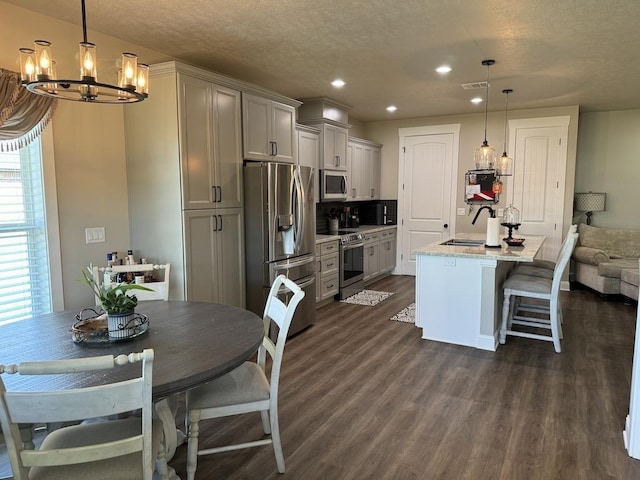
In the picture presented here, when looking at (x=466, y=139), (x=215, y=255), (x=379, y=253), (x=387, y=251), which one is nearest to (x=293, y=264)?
(x=215, y=255)

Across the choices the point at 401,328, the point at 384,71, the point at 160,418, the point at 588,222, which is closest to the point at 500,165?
the point at 384,71

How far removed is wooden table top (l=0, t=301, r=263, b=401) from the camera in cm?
153

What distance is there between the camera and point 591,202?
6379mm

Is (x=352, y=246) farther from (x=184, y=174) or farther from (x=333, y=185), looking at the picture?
(x=184, y=174)

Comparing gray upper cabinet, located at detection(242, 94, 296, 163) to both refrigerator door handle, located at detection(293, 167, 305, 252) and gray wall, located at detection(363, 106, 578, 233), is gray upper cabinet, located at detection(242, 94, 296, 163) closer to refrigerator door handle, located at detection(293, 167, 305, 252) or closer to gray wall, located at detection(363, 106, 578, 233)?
refrigerator door handle, located at detection(293, 167, 305, 252)

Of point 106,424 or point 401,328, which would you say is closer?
point 106,424

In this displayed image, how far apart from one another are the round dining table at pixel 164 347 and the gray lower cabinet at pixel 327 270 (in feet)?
9.27

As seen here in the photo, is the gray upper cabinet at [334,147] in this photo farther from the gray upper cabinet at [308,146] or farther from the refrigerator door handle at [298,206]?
the refrigerator door handle at [298,206]

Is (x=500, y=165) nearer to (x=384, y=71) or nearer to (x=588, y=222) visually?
(x=384, y=71)

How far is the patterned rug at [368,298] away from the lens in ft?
18.4

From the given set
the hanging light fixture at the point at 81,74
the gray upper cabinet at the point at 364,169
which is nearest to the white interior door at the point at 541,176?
the gray upper cabinet at the point at 364,169

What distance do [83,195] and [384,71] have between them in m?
3.04

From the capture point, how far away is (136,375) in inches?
60.6

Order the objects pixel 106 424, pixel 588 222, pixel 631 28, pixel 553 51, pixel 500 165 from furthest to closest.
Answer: pixel 588 222, pixel 500 165, pixel 553 51, pixel 631 28, pixel 106 424
